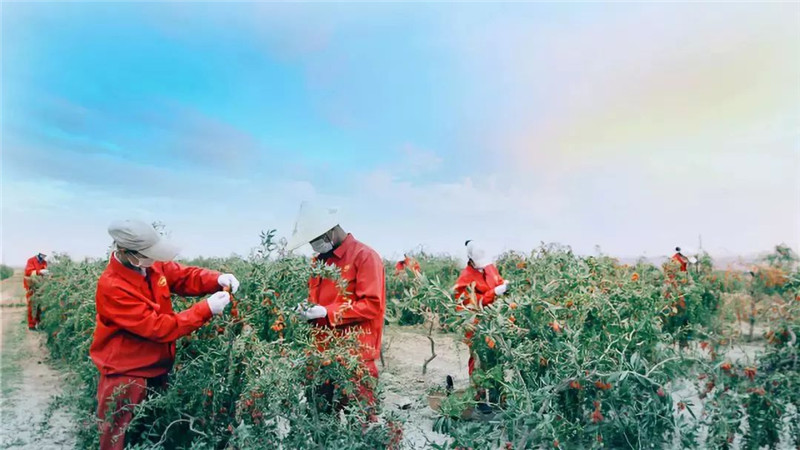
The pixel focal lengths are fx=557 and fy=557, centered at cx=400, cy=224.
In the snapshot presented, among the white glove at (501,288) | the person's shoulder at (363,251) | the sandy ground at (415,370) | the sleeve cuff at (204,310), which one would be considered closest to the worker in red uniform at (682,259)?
the sandy ground at (415,370)

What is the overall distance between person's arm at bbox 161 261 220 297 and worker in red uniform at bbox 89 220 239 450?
12 centimetres

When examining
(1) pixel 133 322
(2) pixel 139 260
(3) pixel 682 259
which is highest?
(3) pixel 682 259

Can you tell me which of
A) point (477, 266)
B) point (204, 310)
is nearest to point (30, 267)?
point (477, 266)

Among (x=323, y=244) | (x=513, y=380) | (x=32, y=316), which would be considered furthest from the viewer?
(x=32, y=316)

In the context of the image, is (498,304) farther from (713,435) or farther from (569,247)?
(569,247)

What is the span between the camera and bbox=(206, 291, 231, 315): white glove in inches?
119

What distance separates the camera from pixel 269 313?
310 centimetres

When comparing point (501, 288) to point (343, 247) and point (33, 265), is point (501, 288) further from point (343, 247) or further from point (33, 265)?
point (33, 265)

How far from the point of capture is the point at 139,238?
3111 mm

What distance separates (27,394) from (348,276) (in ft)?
17.2

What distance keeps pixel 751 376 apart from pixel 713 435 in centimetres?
34

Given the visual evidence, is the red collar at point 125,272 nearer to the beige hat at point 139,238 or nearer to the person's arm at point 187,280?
the beige hat at point 139,238

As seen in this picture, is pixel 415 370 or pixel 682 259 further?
pixel 682 259

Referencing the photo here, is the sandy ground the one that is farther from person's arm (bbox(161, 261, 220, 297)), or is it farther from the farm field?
person's arm (bbox(161, 261, 220, 297))
